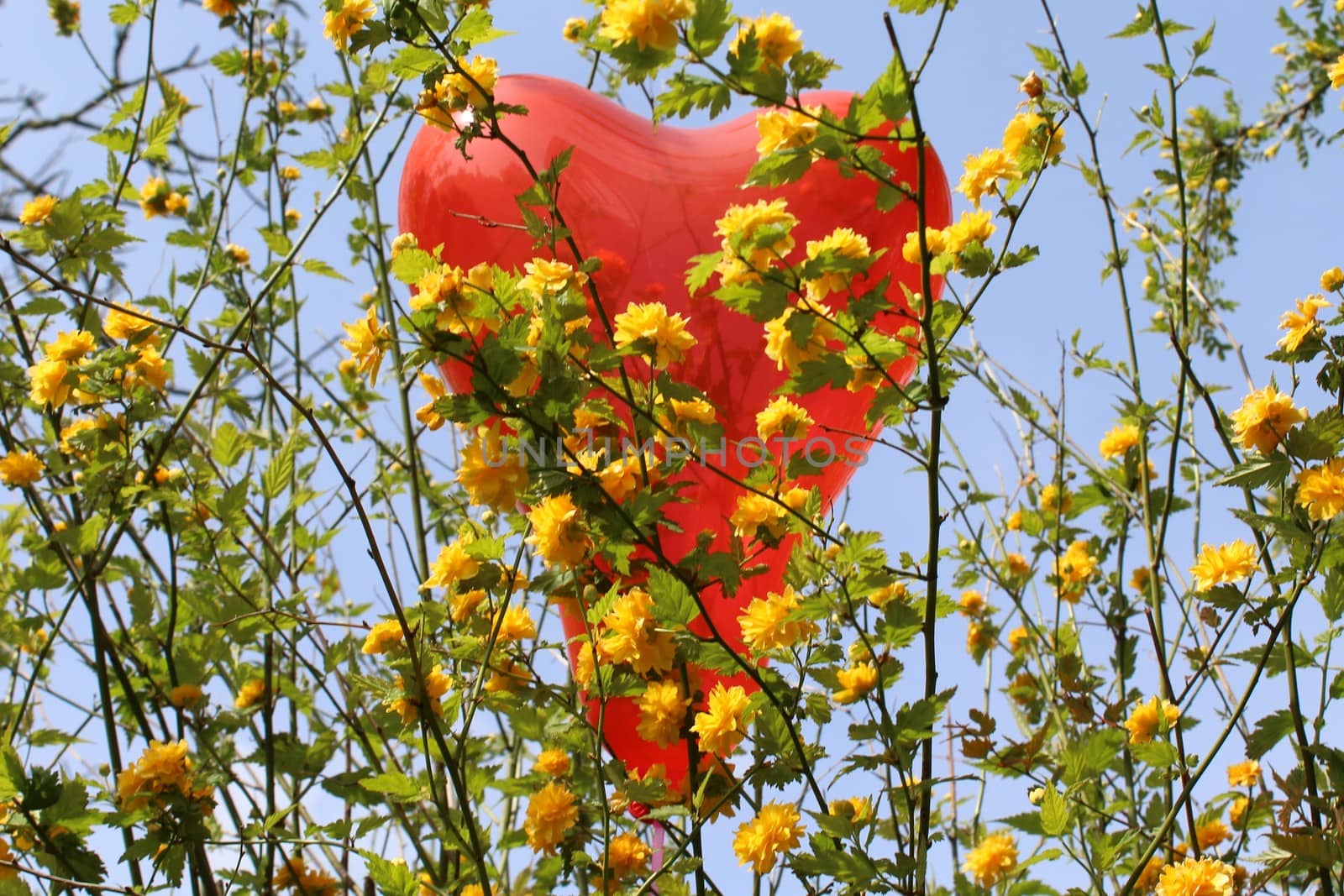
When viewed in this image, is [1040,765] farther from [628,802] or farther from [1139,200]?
[1139,200]

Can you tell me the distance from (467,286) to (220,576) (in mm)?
957

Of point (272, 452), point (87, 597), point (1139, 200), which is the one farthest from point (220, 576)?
point (1139, 200)

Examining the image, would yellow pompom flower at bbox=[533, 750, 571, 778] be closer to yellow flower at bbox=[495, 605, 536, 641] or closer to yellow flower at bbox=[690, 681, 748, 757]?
yellow flower at bbox=[495, 605, 536, 641]

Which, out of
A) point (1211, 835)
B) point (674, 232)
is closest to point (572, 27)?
point (674, 232)

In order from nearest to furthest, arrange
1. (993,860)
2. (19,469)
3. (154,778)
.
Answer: (154,778) < (993,860) < (19,469)

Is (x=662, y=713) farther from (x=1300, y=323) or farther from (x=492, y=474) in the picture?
(x=1300, y=323)

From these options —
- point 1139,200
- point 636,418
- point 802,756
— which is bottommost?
point 802,756

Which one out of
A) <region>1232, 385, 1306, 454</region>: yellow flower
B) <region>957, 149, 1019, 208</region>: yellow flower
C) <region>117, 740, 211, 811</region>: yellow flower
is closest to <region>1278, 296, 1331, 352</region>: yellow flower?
<region>1232, 385, 1306, 454</region>: yellow flower

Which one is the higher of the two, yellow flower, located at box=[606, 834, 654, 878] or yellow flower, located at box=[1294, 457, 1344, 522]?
yellow flower, located at box=[1294, 457, 1344, 522]

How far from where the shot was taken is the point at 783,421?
1.43m

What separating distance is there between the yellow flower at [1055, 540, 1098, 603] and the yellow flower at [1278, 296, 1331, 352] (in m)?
0.90

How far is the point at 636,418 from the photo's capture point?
1.31 metres

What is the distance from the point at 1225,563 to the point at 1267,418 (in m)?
0.21

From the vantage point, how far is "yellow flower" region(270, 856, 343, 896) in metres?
1.90
